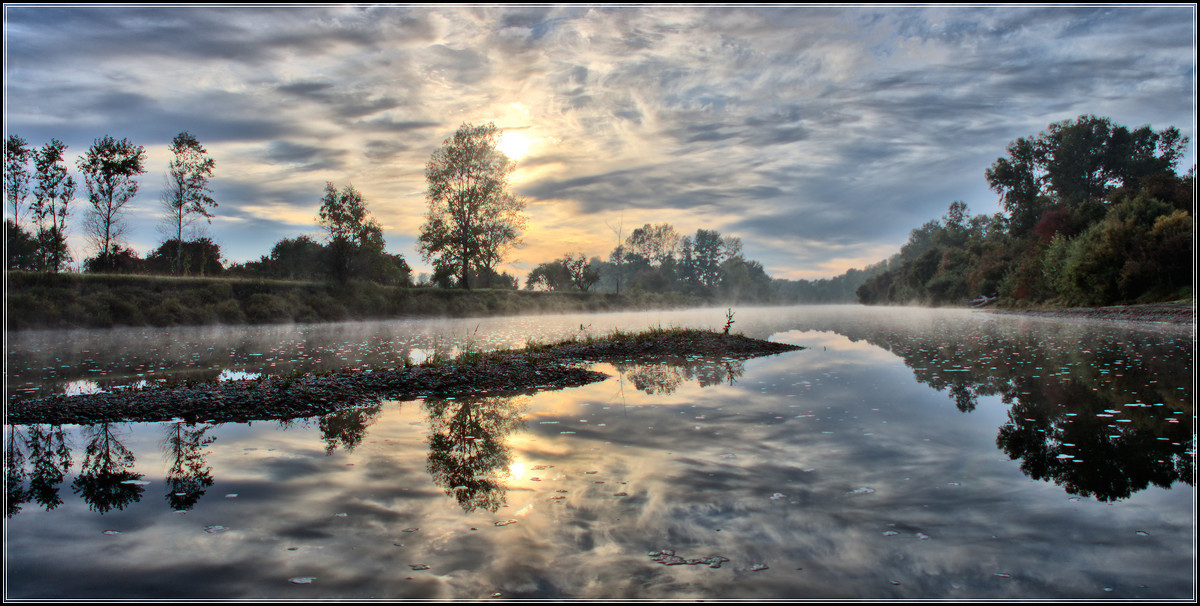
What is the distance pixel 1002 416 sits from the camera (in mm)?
9328

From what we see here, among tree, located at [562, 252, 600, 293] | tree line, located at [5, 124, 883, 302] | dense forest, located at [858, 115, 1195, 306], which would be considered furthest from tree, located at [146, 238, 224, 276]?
dense forest, located at [858, 115, 1195, 306]

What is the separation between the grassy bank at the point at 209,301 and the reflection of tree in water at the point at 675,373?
105 ft

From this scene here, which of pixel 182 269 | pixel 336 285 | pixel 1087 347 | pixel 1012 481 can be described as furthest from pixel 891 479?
pixel 182 269

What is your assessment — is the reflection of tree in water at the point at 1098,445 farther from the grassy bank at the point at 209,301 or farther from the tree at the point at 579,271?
the tree at the point at 579,271

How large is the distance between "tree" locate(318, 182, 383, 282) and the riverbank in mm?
52894

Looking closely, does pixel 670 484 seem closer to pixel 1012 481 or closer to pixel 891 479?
pixel 891 479

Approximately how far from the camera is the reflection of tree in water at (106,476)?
19.8 ft

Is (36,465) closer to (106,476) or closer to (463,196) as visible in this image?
(106,476)

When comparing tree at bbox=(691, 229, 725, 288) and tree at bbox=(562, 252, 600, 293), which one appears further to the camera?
tree at bbox=(691, 229, 725, 288)

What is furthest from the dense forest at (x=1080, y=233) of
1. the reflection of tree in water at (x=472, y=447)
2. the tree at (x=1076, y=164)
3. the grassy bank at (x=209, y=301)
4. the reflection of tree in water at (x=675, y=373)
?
the grassy bank at (x=209, y=301)

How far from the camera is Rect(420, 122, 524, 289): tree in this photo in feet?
198

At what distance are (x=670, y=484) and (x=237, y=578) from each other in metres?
3.88

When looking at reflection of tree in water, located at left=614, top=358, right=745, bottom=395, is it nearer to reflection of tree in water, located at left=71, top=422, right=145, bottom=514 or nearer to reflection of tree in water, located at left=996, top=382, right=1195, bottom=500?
reflection of tree in water, located at left=996, top=382, right=1195, bottom=500

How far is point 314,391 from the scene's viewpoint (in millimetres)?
11258
